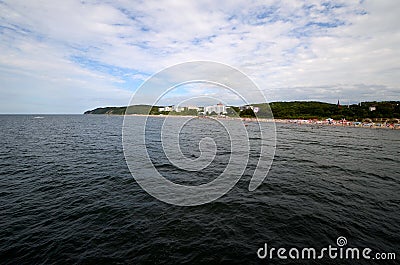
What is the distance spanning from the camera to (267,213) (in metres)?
11.8

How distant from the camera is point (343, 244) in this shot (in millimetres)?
9109

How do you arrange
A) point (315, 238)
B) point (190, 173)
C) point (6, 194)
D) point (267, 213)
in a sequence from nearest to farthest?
point (315, 238)
point (267, 213)
point (6, 194)
point (190, 173)

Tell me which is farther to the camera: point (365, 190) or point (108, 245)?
point (365, 190)

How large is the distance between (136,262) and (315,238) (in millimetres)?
8010

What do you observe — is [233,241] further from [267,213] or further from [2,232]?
[2,232]

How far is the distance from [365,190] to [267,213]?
31.5ft

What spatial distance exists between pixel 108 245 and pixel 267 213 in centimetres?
843

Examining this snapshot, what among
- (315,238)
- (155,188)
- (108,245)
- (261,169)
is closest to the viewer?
(108,245)

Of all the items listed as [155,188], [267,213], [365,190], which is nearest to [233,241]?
[267,213]

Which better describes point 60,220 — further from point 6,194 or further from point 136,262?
point 6,194

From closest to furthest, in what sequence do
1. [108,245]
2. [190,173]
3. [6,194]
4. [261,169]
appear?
[108,245] → [6,194] → [190,173] → [261,169]

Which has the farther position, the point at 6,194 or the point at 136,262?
the point at 6,194

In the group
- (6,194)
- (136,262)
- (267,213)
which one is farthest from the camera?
(6,194)

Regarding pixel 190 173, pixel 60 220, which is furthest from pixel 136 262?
pixel 190 173
